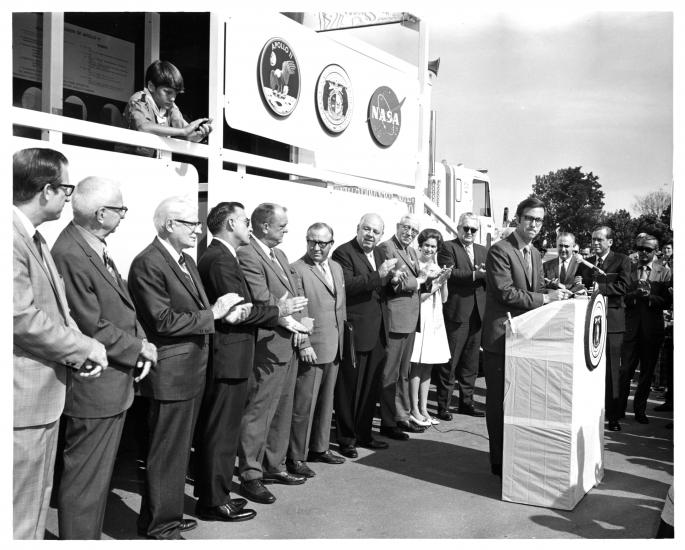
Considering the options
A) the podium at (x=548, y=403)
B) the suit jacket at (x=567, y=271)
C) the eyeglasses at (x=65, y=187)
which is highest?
the eyeglasses at (x=65, y=187)

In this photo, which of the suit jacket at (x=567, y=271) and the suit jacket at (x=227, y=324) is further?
the suit jacket at (x=567, y=271)

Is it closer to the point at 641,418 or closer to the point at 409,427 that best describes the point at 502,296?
the point at 409,427

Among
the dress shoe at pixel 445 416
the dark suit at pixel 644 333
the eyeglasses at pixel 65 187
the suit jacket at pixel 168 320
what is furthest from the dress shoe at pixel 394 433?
the eyeglasses at pixel 65 187

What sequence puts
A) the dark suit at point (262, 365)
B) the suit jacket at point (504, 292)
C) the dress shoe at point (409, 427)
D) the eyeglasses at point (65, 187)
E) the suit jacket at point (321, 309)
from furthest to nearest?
the dress shoe at point (409, 427) < the suit jacket at point (321, 309) < the suit jacket at point (504, 292) < the dark suit at point (262, 365) < the eyeglasses at point (65, 187)

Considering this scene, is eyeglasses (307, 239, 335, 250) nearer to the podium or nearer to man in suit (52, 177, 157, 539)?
the podium

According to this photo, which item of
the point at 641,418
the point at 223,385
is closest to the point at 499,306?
the point at 223,385

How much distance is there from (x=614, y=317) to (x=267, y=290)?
3.77m

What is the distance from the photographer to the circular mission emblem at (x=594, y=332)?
4.36m

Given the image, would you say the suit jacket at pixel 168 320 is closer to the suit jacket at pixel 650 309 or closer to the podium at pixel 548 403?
the podium at pixel 548 403

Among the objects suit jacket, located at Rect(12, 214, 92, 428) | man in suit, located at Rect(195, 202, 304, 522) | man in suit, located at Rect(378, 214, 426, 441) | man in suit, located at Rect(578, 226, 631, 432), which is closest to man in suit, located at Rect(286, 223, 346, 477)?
man in suit, located at Rect(378, 214, 426, 441)

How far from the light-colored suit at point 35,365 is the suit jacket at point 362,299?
9.26 ft

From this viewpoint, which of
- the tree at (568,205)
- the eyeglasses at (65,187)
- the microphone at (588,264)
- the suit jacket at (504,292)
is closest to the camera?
the eyeglasses at (65,187)

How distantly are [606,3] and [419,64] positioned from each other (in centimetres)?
416
